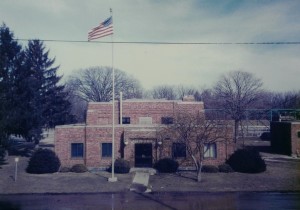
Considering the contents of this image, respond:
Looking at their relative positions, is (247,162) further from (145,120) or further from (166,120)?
(145,120)

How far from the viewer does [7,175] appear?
28750 mm

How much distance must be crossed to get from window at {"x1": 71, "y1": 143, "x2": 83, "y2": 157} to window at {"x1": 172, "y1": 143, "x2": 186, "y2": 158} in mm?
9060

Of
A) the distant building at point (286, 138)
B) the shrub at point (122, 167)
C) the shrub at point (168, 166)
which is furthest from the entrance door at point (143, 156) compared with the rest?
the distant building at point (286, 138)

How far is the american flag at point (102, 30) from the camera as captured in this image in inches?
945

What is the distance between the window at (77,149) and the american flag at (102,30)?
494 inches

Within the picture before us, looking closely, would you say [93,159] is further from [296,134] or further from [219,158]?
[296,134]

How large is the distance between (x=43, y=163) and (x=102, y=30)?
1330 centimetres

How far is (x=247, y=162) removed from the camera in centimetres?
2930

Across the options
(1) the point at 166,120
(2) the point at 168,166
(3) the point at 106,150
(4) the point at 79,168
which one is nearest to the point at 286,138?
(1) the point at 166,120

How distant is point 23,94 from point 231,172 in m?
24.2

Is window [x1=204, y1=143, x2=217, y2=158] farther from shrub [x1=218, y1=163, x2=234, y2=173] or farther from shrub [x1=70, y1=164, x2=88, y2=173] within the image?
shrub [x1=70, y1=164, x2=88, y2=173]

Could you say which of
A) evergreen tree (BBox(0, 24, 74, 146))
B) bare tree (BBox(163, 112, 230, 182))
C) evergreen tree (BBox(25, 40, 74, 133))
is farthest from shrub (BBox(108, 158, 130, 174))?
evergreen tree (BBox(25, 40, 74, 133))

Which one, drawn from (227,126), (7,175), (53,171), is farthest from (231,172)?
(7,175)

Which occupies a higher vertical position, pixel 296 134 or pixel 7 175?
pixel 296 134
